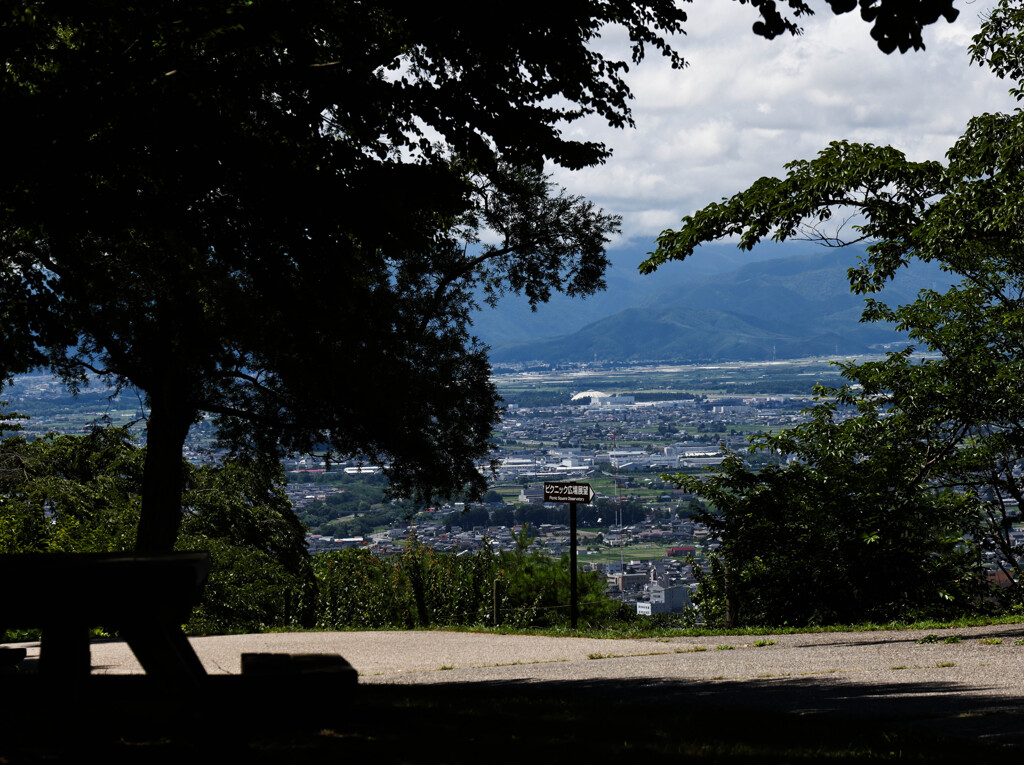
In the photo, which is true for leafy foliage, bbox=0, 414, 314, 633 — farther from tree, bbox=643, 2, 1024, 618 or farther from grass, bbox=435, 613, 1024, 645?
tree, bbox=643, 2, 1024, 618

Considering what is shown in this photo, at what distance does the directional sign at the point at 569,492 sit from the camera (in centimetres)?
1467

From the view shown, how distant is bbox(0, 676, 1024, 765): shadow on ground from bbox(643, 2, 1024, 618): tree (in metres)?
A: 7.44

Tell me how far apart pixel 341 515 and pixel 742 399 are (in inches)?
4046

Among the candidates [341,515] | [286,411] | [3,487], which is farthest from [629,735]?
[341,515]

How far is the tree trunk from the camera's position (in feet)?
39.5

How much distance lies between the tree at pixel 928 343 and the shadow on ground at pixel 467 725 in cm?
744

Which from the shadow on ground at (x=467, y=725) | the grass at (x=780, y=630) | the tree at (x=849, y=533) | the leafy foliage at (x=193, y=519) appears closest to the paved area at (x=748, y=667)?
the shadow on ground at (x=467, y=725)

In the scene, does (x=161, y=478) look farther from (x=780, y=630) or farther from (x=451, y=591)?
(x=780, y=630)

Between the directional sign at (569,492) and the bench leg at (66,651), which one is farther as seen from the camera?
the directional sign at (569,492)

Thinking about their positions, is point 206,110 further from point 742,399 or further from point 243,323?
point 742,399

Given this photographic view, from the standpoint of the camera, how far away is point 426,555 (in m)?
19.2

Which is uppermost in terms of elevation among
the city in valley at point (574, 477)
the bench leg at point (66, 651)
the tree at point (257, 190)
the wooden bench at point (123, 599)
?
the tree at point (257, 190)

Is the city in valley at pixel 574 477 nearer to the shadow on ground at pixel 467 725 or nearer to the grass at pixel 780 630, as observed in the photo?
the grass at pixel 780 630

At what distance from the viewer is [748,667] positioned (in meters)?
9.72
